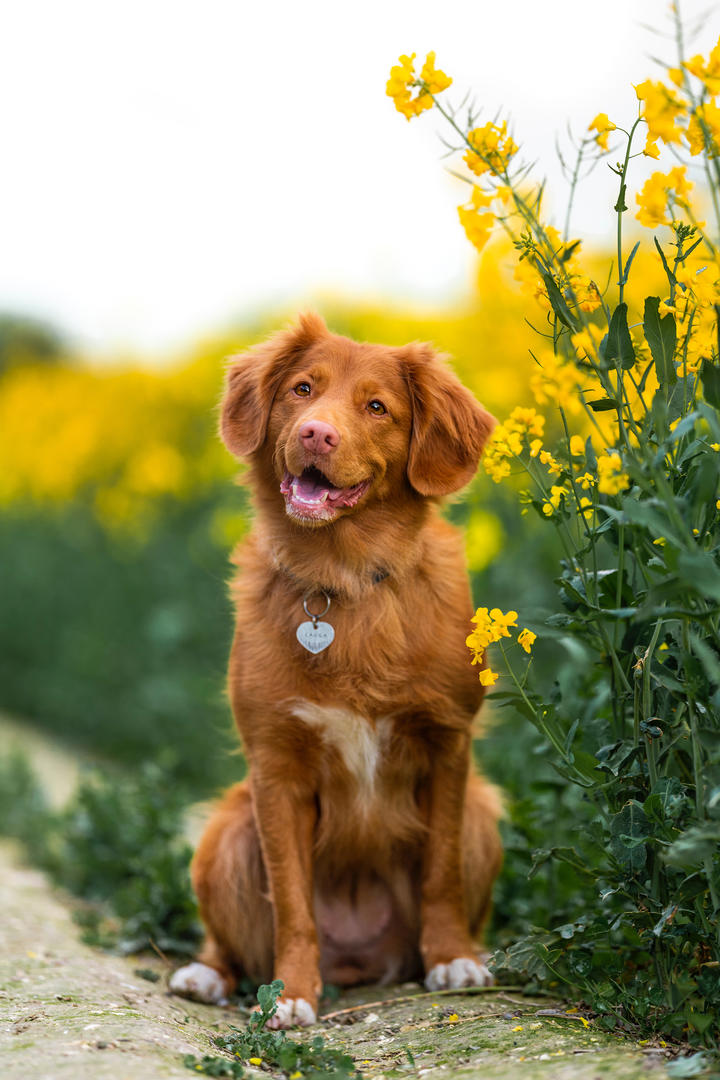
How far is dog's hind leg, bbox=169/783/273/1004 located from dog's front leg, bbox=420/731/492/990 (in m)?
0.48

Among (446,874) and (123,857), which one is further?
(123,857)

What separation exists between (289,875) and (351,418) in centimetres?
125

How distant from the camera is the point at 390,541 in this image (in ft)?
10.8

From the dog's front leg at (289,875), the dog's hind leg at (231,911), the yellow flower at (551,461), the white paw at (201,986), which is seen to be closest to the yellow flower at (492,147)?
the yellow flower at (551,461)

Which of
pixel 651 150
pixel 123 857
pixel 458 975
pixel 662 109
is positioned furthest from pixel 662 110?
pixel 123 857

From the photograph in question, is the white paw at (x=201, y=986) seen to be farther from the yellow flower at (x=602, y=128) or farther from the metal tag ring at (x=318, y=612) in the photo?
the yellow flower at (x=602, y=128)

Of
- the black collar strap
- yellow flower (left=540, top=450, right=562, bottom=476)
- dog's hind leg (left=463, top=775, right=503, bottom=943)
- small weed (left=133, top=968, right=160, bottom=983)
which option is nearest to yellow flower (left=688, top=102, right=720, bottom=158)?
yellow flower (left=540, top=450, right=562, bottom=476)

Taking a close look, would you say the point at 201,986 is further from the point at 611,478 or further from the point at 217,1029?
the point at 611,478

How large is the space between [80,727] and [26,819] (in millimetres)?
2309

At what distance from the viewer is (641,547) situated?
227cm

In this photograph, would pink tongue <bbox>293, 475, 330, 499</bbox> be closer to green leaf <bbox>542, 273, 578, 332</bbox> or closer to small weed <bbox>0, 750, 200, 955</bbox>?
green leaf <bbox>542, 273, 578, 332</bbox>

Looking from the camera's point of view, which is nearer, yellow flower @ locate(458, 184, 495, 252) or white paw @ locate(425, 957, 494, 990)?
yellow flower @ locate(458, 184, 495, 252)

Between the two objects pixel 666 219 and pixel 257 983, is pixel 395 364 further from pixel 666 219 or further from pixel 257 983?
pixel 257 983

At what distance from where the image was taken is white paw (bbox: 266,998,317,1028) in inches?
116
